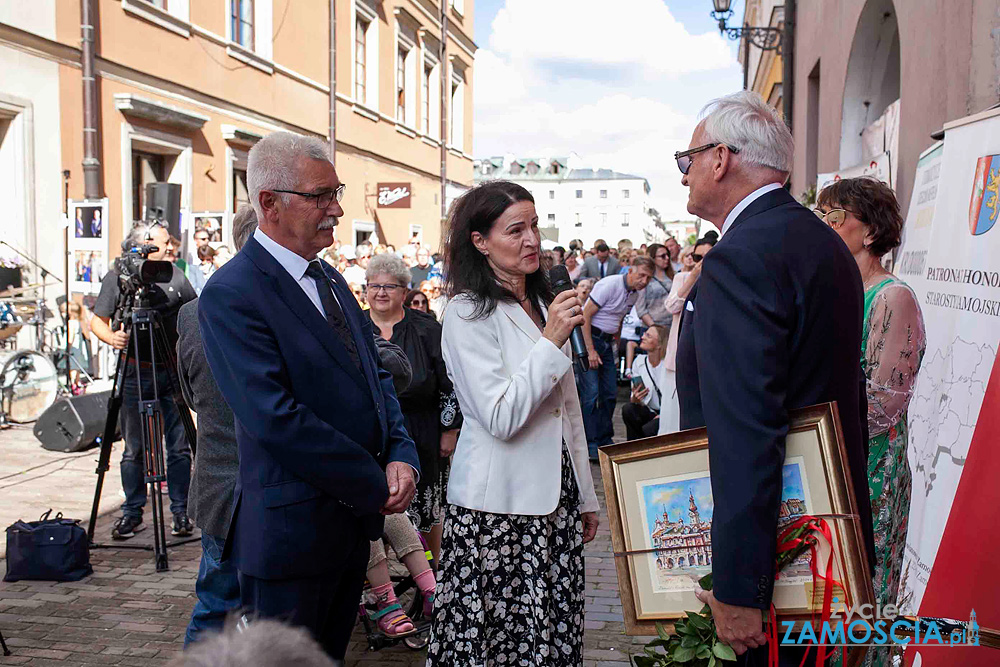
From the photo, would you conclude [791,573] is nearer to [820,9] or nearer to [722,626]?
[722,626]

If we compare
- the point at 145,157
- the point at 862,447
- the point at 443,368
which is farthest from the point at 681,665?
the point at 145,157

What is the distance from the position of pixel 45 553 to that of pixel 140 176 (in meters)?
10.0

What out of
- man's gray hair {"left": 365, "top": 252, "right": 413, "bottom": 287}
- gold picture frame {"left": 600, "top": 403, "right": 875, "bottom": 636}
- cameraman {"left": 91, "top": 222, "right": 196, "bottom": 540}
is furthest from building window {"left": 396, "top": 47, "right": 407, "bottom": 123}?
gold picture frame {"left": 600, "top": 403, "right": 875, "bottom": 636}

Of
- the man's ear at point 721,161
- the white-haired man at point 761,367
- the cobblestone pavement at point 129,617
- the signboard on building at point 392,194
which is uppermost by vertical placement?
the signboard on building at point 392,194

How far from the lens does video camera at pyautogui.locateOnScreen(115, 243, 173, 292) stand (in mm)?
5184

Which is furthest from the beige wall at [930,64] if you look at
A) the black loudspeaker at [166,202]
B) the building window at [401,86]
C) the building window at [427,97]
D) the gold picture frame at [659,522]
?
the building window at [427,97]

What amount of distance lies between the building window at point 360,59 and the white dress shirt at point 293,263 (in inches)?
811

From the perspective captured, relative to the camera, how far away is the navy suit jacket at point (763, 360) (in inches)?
73.8

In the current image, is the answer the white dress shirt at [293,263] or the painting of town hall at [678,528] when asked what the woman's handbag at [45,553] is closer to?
the white dress shirt at [293,263]

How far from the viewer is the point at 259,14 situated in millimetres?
17422

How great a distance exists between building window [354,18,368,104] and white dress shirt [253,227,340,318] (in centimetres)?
2059

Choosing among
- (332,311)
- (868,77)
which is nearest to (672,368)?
(332,311)

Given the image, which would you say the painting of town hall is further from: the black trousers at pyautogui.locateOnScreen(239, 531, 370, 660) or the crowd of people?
the black trousers at pyautogui.locateOnScreen(239, 531, 370, 660)

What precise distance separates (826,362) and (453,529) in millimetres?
1473
